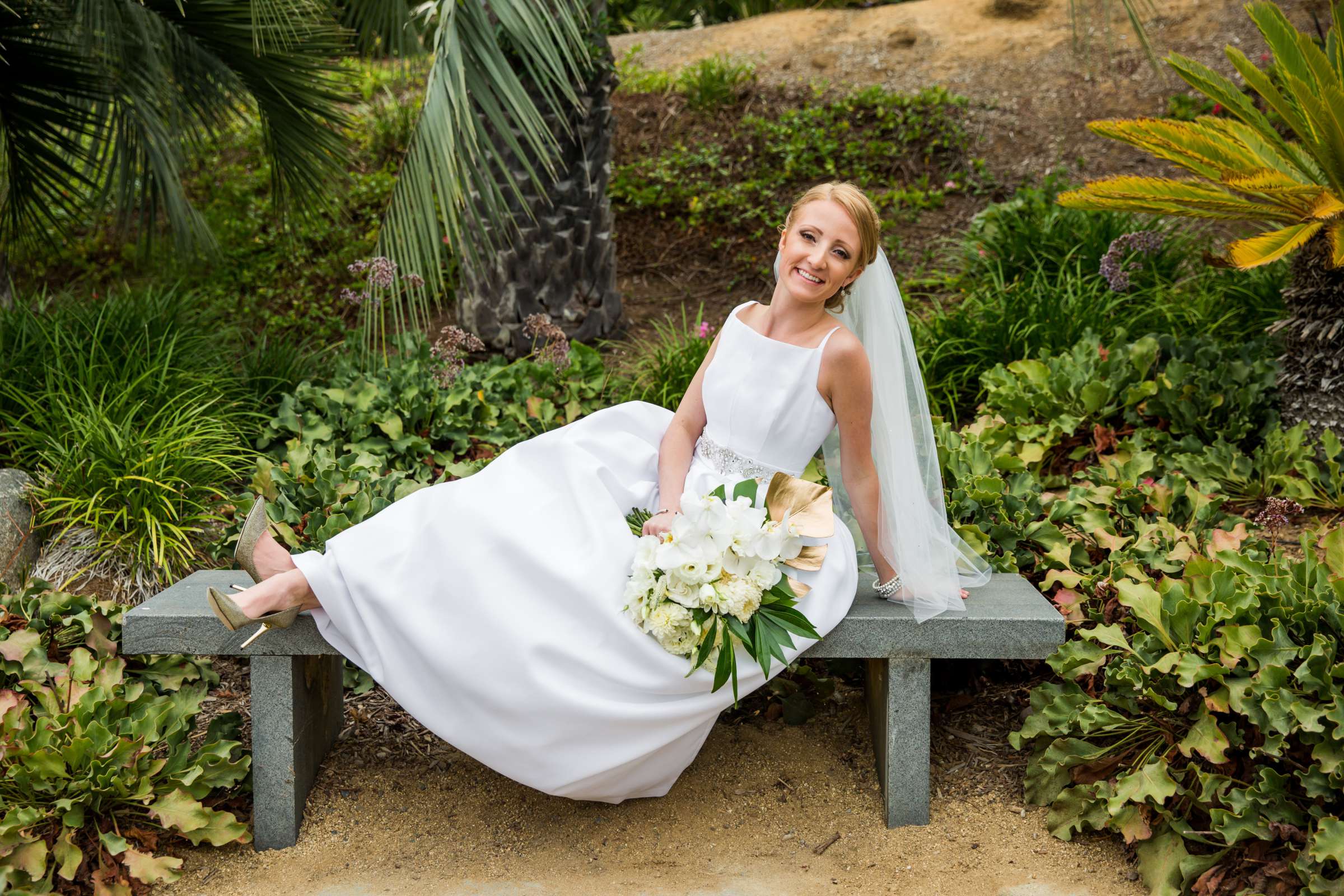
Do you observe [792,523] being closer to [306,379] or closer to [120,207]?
[306,379]

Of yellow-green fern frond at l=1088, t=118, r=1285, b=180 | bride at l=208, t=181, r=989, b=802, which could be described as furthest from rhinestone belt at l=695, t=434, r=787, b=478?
yellow-green fern frond at l=1088, t=118, r=1285, b=180

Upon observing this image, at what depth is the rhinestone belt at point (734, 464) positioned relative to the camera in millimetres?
2906

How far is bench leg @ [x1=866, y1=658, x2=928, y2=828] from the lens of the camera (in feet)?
9.21

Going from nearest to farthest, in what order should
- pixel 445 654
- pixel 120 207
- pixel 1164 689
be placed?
pixel 445 654, pixel 1164 689, pixel 120 207

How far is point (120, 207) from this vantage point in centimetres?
509

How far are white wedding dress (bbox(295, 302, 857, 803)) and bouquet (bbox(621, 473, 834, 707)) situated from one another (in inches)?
2.5

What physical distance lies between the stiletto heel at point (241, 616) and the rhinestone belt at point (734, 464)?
1.14m

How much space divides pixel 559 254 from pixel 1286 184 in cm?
317

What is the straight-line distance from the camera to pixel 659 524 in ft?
8.81

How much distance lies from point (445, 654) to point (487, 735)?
0.76 ft

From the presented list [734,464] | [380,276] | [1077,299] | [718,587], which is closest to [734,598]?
[718,587]

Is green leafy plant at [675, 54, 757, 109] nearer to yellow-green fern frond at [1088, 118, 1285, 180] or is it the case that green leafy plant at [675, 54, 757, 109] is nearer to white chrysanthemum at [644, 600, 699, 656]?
yellow-green fern frond at [1088, 118, 1285, 180]

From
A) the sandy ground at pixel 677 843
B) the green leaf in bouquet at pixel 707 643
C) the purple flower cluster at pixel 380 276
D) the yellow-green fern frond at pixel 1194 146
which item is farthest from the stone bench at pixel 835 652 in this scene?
the yellow-green fern frond at pixel 1194 146

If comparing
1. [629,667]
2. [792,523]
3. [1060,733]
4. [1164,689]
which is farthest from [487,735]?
[1164,689]
